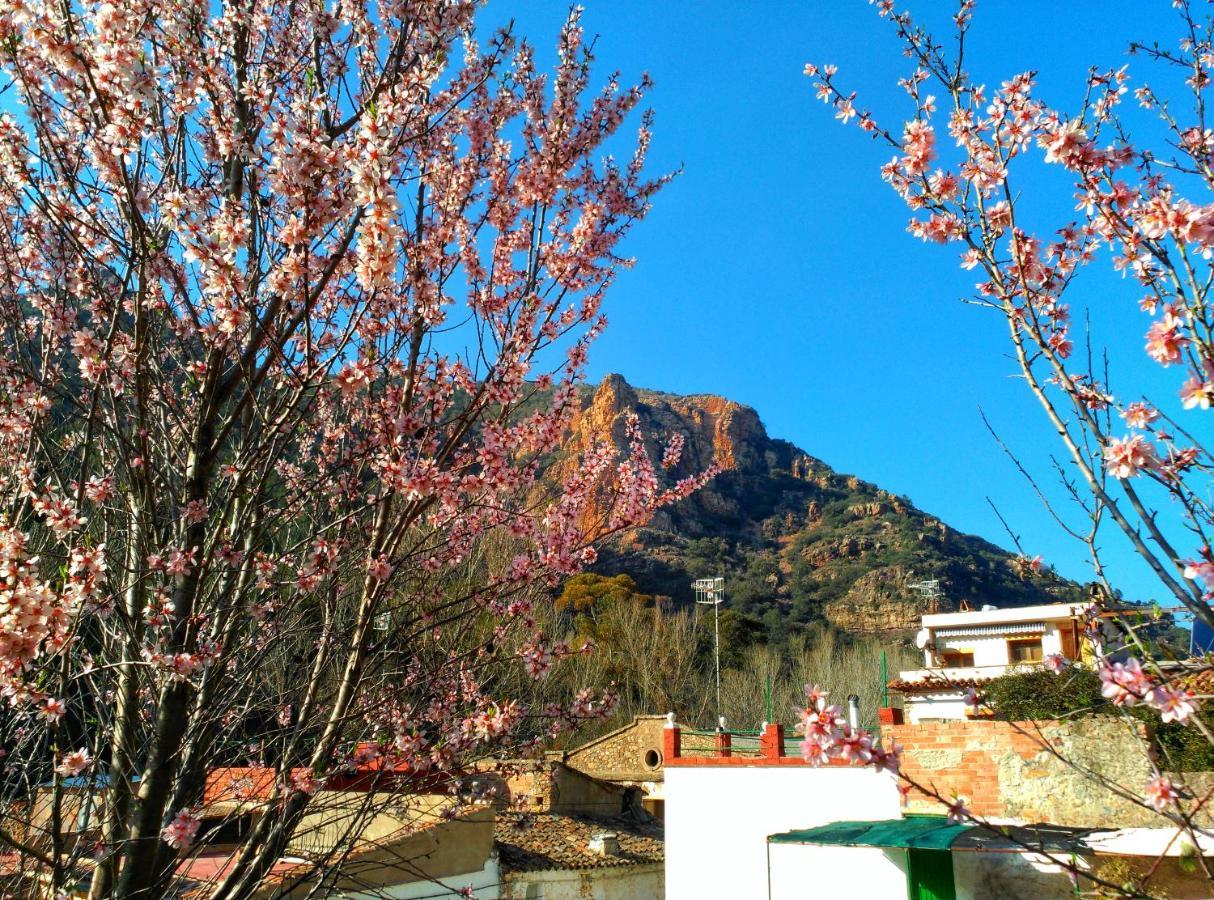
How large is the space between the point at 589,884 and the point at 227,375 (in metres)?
14.5

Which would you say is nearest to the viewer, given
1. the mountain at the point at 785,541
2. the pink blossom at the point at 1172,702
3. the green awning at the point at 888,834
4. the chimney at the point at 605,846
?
the pink blossom at the point at 1172,702

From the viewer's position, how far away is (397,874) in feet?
36.3

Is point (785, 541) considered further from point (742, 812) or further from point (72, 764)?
point (72, 764)

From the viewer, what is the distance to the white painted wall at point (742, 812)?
11.2 metres

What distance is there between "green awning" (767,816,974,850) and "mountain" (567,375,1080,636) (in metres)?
25.8

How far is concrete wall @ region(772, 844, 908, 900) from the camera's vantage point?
32.4ft

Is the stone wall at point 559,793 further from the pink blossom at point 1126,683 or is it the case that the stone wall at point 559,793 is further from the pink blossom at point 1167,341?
the pink blossom at point 1167,341

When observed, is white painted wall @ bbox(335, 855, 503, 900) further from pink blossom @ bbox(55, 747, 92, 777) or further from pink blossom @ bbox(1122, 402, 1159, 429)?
pink blossom @ bbox(1122, 402, 1159, 429)

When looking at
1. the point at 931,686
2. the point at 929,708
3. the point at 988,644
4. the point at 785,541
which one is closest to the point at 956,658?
the point at 988,644

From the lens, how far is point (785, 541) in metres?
70.1

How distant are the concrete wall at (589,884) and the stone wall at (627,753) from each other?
278 inches

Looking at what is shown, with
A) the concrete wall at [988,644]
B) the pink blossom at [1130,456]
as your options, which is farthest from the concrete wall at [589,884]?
the pink blossom at [1130,456]

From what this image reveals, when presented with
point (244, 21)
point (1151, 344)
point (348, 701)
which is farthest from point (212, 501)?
point (1151, 344)

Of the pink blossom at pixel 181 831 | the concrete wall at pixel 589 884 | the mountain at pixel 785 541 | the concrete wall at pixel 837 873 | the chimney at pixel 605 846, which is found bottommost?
the concrete wall at pixel 589 884
